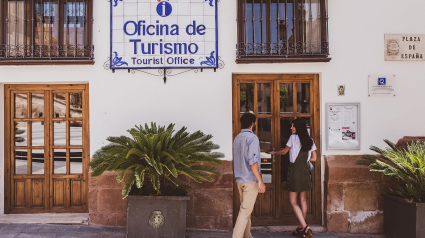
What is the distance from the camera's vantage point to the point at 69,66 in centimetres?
600

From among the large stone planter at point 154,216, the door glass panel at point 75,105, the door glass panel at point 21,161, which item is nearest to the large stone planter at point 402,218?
the large stone planter at point 154,216

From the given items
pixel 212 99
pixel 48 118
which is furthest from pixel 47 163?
pixel 212 99

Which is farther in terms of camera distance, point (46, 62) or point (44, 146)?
point (44, 146)

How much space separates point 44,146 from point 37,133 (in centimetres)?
24

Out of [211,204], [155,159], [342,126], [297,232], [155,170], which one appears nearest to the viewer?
[155,159]

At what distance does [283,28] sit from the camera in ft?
20.4

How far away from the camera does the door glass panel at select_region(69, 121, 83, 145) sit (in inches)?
246

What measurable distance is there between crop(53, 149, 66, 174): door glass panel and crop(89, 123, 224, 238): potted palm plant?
147cm

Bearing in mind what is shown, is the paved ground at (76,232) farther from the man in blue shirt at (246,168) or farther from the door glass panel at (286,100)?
the door glass panel at (286,100)

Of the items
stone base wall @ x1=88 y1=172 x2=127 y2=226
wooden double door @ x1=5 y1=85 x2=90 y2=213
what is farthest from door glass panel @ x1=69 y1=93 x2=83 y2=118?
stone base wall @ x1=88 y1=172 x2=127 y2=226

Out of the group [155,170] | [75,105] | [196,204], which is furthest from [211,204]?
[75,105]

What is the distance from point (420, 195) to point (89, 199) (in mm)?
4849

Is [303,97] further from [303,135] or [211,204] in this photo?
[211,204]

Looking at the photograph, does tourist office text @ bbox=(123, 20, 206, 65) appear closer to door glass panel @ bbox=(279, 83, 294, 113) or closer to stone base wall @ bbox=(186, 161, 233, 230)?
door glass panel @ bbox=(279, 83, 294, 113)
